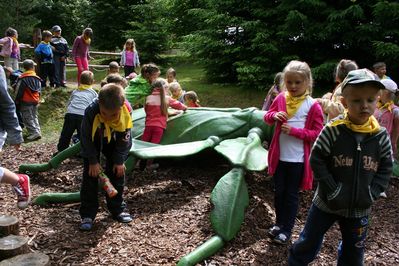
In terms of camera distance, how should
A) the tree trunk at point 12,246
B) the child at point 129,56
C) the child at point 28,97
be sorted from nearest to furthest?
the tree trunk at point 12,246, the child at point 28,97, the child at point 129,56

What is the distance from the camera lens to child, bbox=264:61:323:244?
3.53 meters

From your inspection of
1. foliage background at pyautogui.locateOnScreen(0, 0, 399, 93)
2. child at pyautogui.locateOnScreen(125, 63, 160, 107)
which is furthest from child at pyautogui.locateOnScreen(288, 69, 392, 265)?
foliage background at pyautogui.locateOnScreen(0, 0, 399, 93)

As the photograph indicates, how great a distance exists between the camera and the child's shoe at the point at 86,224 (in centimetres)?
389

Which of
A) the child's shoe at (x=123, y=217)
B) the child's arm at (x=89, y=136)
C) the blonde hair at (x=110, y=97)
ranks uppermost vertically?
the blonde hair at (x=110, y=97)

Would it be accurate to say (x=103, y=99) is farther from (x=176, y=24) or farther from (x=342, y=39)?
(x=176, y=24)

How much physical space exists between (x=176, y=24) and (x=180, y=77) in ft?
10.3

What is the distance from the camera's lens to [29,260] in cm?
311

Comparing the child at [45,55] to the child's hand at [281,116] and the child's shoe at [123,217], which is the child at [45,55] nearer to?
the child's shoe at [123,217]

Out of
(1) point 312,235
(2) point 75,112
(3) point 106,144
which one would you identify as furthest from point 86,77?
(1) point 312,235

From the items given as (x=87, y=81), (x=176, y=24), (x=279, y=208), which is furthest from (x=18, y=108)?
(x=176, y=24)

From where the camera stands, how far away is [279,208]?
3.78 meters

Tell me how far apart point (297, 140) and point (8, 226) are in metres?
2.36

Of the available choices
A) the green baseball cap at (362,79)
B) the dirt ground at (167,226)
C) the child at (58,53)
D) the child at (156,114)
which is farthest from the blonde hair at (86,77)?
the child at (58,53)

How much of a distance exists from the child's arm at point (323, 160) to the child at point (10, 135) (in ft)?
7.89
